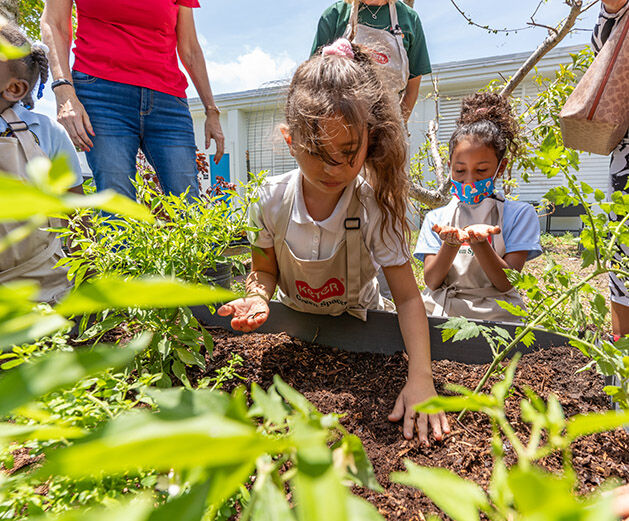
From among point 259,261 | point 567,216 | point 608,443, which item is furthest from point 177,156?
point 567,216

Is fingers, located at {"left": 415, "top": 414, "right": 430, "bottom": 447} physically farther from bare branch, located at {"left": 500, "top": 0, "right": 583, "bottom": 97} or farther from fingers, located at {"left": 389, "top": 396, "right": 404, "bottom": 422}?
bare branch, located at {"left": 500, "top": 0, "right": 583, "bottom": 97}

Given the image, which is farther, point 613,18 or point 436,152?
point 436,152

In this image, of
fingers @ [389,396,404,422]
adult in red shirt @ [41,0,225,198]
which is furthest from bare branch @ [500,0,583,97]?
fingers @ [389,396,404,422]

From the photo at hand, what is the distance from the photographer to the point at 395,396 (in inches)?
50.4

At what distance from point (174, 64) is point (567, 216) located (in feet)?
27.4

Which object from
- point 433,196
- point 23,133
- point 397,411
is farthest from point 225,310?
point 433,196

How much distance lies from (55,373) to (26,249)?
72.7 inches

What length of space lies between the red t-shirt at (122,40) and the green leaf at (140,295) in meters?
2.14

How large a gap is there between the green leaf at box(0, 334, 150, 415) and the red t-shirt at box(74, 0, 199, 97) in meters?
2.13

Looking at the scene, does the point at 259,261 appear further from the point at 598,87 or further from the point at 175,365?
the point at 598,87

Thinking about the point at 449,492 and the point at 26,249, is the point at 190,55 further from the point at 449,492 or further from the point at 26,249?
the point at 449,492

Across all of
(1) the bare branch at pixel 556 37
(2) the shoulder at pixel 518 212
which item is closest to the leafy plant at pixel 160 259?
(2) the shoulder at pixel 518 212

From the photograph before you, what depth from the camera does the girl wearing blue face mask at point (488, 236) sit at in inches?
80.3

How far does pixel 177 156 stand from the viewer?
2.06 meters
